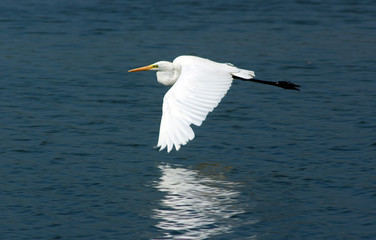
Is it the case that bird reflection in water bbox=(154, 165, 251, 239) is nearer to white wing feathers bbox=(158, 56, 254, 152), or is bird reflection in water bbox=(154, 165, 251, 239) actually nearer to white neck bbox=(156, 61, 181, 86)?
white wing feathers bbox=(158, 56, 254, 152)

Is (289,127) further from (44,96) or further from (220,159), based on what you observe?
(44,96)

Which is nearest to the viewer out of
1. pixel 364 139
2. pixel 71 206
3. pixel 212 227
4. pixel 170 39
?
pixel 212 227

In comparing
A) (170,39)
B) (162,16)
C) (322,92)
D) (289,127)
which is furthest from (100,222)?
(162,16)

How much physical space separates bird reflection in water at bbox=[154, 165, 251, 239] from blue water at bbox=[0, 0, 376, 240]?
0.02 meters

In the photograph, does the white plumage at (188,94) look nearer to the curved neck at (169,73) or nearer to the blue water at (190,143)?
the curved neck at (169,73)

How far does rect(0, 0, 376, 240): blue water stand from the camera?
6203 mm

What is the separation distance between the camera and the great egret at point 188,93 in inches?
255

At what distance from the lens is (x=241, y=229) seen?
598 cm

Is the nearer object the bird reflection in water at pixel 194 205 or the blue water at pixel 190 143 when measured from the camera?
the bird reflection in water at pixel 194 205

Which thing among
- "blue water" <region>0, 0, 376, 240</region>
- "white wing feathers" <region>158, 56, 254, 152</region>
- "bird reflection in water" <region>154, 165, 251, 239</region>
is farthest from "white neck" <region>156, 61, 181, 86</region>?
"bird reflection in water" <region>154, 165, 251, 239</region>

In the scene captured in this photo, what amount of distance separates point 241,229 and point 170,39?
28.7ft

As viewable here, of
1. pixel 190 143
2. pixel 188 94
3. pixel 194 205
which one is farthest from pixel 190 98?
pixel 190 143

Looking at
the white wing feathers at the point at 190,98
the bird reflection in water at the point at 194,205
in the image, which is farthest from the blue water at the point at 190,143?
the white wing feathers at the point at 190,98

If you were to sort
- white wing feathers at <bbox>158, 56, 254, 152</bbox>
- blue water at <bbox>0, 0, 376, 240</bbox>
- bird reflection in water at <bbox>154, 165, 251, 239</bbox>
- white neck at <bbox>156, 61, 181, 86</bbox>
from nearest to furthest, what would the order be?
bird reflection in water at <bbox>154, 165, 251, 239</bbox> → blue water at <bbox>0, 0, 376, 240</bbox> → white wing feathers at <bbox>158, 56, 254, 152</bbox> → white neck at <bbox>156, 61, 181, 86</bbox>
